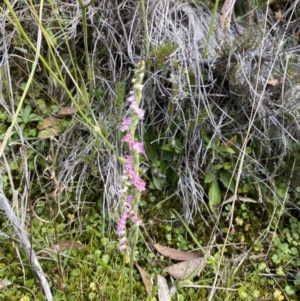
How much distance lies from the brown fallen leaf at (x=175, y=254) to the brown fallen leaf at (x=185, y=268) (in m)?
0.02

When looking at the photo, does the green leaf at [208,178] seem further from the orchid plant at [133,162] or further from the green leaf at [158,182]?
the orchid plant at [133,162]

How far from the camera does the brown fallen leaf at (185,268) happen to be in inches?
57.8

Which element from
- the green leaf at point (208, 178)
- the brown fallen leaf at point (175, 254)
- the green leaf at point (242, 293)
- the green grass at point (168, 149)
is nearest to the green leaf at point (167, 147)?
the green grass at point (168, 149)

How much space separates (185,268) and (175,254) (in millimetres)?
54

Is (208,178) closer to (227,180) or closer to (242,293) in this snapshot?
(227,180)

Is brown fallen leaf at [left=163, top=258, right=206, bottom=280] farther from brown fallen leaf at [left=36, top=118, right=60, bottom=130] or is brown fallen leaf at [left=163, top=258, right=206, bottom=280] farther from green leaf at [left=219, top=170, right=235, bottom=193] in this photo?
brown fallen leaf at [left=36, top=118, right=60, bottom=130]

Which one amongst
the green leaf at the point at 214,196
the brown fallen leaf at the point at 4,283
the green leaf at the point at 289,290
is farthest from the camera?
the green leaf at the point at 214,196

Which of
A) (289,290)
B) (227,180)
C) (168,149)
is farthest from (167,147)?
(289,290)

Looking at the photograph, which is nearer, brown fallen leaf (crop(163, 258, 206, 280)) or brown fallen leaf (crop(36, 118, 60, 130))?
brown fallen leaf (crop(163, 258, 206, 280))

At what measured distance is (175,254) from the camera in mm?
1518

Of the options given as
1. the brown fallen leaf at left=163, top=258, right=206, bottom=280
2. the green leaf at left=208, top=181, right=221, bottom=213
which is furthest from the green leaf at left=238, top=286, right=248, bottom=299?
the green leaf at left=208, top=181, right=221, bottom=213

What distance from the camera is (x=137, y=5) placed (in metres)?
1.67

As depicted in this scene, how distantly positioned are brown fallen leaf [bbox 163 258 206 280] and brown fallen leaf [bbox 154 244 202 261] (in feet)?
0.06

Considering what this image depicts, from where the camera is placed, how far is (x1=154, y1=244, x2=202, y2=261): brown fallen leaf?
151cm
